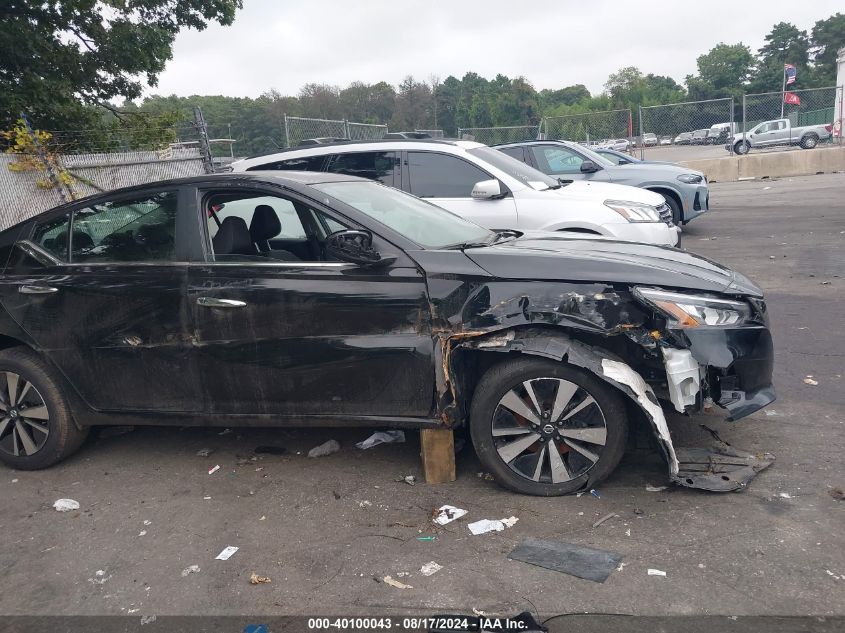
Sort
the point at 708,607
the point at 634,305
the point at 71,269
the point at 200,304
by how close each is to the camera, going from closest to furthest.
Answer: the point at 708,607
the point at 634,305
the point at 200,304
the point at 71,269

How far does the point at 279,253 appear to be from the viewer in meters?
4.42

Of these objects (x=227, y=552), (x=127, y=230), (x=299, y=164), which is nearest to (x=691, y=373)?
(x=227, y=552)

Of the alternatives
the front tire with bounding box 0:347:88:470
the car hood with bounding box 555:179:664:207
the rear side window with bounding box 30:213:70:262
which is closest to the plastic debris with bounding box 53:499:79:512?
the front tire with bounding box 0:347:88:470

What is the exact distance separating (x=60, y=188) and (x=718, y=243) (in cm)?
1033

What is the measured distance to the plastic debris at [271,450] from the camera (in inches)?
190

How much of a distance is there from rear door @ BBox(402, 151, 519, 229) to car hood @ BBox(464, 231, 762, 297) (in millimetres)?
3436

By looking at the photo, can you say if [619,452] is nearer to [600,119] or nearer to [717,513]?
[717,513]

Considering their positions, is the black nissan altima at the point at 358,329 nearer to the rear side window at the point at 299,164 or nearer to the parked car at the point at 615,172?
the rear side window at the point at 299,164

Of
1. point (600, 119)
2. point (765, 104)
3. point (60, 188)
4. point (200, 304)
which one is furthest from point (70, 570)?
point (765, 104)

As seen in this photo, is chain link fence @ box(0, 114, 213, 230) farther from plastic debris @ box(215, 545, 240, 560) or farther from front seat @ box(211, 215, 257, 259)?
plastic debris @ box(215, 545, 240, 560)

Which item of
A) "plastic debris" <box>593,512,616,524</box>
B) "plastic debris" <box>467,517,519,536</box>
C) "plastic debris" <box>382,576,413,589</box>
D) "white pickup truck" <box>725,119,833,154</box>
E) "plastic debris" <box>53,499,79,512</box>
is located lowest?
"plastic debris" <box>593,512,616,524</box>

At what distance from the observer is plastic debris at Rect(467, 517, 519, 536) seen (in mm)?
3671

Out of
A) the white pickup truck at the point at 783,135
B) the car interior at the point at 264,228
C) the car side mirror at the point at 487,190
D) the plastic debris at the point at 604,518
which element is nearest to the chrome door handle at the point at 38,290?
the car interior at the point at 264,228

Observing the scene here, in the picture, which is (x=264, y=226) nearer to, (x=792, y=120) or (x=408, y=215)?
(x=408, y=215)
